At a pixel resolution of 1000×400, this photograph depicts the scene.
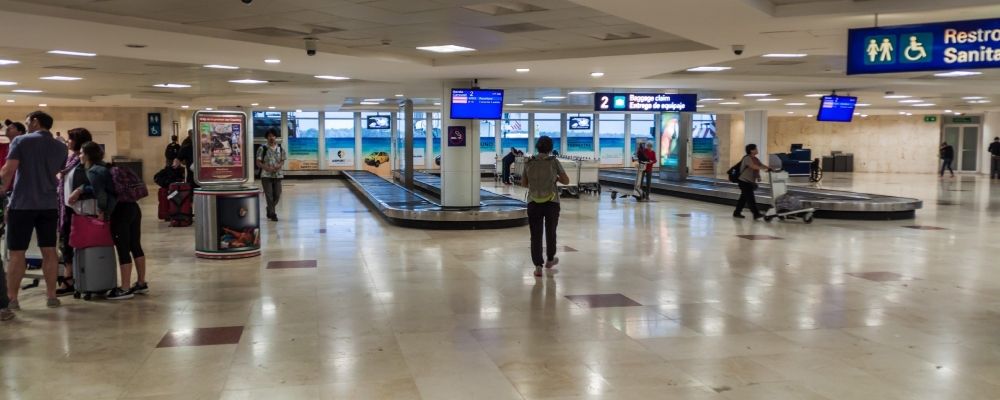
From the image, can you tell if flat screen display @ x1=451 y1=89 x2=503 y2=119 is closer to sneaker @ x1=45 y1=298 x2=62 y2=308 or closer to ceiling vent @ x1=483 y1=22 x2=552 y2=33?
ceiling vent @ x1=483 y1=22 x2=552 y2=33

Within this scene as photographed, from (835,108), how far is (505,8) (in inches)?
594

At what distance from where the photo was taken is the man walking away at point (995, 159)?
33562 millimetres

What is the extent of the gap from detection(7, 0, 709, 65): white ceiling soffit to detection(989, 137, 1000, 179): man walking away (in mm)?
29878

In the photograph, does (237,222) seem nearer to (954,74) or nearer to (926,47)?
(926,47)

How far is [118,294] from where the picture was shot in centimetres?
750

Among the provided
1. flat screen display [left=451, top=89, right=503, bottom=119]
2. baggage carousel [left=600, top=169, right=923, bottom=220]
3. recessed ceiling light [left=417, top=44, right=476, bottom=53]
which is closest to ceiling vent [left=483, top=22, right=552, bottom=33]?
recessed ceiling light [left=417, top=44, right=476, bottom=53]

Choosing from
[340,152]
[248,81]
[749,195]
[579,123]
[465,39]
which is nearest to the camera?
[465,39]

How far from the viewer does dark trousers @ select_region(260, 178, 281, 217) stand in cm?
1516

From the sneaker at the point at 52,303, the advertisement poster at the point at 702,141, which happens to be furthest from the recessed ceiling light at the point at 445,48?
the advertisement poster at the point at 702,141

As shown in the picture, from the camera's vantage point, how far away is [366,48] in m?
11.9

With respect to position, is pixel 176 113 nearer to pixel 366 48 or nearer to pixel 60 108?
pixel 60 108

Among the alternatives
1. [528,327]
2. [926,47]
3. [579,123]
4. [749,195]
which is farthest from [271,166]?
[579,123]

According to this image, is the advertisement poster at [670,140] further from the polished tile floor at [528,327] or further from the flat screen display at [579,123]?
the polished tile floor at [528,327]

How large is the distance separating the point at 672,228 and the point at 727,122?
28030mm
